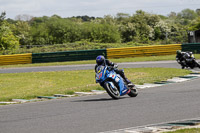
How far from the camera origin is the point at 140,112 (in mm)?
8492

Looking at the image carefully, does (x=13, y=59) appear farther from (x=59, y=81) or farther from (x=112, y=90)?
(x=112, y=90)

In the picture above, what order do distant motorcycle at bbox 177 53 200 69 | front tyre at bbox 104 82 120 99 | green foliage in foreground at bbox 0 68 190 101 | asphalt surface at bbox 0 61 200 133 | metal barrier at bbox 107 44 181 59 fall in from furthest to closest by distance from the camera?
metal barrier at bbox 107 44 181 59
distant motorcycle at bbox 177 53 200 69
green foliage in foreground at bbox 0 68 190 101
front tyre at bbox 104 82 120 99
asphalt surface at bbox 0 61 200 133

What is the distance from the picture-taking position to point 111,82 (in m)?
11.4

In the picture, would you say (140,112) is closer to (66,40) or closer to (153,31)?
(153,31)

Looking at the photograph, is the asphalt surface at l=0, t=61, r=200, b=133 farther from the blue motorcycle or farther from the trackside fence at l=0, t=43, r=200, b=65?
the trackside fence at l=0, t=43, r=200, b=65

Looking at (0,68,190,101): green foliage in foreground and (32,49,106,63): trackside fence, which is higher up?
(32,49,106,63): trackside fence

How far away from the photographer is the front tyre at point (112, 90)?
1130 centimetres

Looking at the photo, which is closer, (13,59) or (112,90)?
(112,90)

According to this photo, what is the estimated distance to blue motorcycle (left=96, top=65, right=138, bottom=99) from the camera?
1135 cm

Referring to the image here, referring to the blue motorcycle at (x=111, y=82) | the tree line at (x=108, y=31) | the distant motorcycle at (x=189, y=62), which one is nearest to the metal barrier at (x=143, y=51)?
the distant motorcycle at (x=189, y=62)

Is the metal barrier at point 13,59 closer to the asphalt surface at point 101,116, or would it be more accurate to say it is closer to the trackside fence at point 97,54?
the trackside fence at point 97,54

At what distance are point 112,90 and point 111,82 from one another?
0.25m

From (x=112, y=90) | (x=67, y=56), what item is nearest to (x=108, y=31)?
(x=67, y=56)

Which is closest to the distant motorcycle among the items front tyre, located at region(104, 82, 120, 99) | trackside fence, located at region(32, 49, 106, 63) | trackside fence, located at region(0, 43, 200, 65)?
front tyre, located at region(104, 82, 120, 99)
